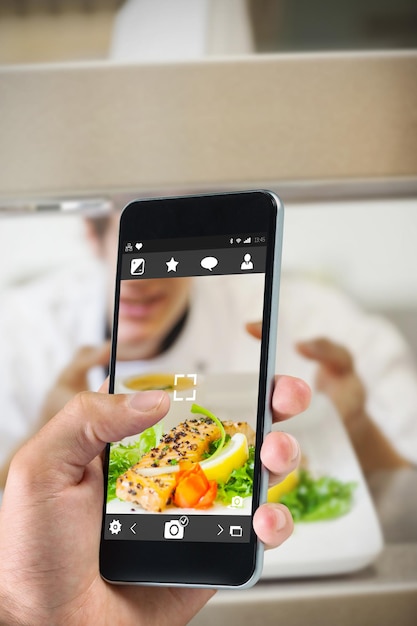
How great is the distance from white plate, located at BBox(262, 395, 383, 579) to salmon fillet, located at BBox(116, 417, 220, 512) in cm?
41

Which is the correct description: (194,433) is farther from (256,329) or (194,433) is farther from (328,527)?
(328,527)

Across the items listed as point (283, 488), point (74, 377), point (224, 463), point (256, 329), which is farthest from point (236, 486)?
point (74, 377)

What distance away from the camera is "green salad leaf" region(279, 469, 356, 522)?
953 mm

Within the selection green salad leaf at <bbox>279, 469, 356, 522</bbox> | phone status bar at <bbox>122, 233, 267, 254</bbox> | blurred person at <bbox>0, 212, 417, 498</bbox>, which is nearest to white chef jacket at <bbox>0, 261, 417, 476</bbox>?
blurred person at <bbox>0, 212, 417, 498</bbox>

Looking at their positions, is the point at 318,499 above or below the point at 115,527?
below

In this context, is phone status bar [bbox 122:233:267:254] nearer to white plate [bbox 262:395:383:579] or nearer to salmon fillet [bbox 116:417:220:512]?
salmon fillet [bbox 116:417:220:512]

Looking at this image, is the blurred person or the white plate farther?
the blurred person

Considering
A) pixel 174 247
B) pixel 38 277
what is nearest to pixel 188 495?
pixel 174 247

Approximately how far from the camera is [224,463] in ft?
1.71

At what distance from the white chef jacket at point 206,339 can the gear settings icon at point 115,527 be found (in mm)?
454

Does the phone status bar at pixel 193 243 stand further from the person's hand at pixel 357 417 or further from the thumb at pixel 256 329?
the person's hand at pixel 357 417

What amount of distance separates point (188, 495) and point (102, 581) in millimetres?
100

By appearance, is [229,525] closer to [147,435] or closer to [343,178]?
[147,435]

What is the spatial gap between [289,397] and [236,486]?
0.08m
